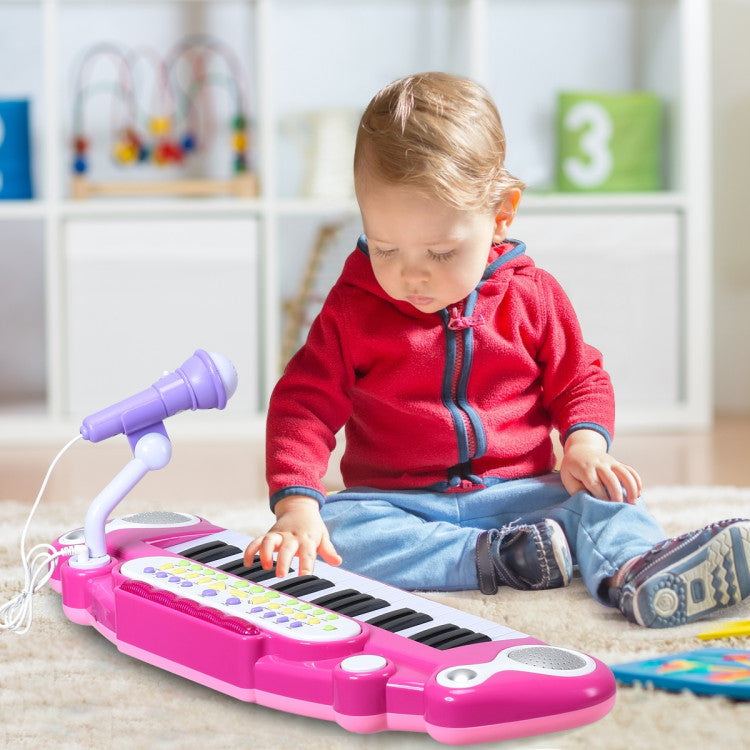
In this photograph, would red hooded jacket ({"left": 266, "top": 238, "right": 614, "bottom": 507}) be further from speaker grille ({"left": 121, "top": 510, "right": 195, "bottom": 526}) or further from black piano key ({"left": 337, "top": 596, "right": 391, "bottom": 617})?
black piano key ({"left": 337, "top": 596, "right": 391, "bottom": 617})

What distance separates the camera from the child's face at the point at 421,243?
0.96 metres

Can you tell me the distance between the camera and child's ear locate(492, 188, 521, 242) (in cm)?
105

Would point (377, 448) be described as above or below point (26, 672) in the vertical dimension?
above

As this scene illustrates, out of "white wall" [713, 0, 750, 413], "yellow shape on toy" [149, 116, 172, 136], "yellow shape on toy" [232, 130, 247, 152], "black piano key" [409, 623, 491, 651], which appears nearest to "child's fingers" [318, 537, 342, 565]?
"black piano key" [409, 623, 491, 651]

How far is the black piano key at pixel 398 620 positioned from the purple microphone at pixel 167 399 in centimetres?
21

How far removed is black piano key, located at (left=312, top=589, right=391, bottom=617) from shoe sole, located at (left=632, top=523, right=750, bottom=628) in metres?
0.21

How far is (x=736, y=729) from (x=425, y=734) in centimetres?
18

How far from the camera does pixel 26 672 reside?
830 millimetres

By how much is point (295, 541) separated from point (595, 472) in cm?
29

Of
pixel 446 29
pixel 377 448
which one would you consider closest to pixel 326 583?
pixel 377 448

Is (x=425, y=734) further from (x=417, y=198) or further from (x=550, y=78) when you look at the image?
(x=550, y=78)

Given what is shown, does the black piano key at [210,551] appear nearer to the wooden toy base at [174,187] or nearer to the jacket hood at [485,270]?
the jacket hood at [485,270]

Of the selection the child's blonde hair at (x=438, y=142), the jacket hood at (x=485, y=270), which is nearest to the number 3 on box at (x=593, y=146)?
the jacket hood at (x=485, y=270)

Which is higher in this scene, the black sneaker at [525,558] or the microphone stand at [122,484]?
the microphone stand at [122,484]
